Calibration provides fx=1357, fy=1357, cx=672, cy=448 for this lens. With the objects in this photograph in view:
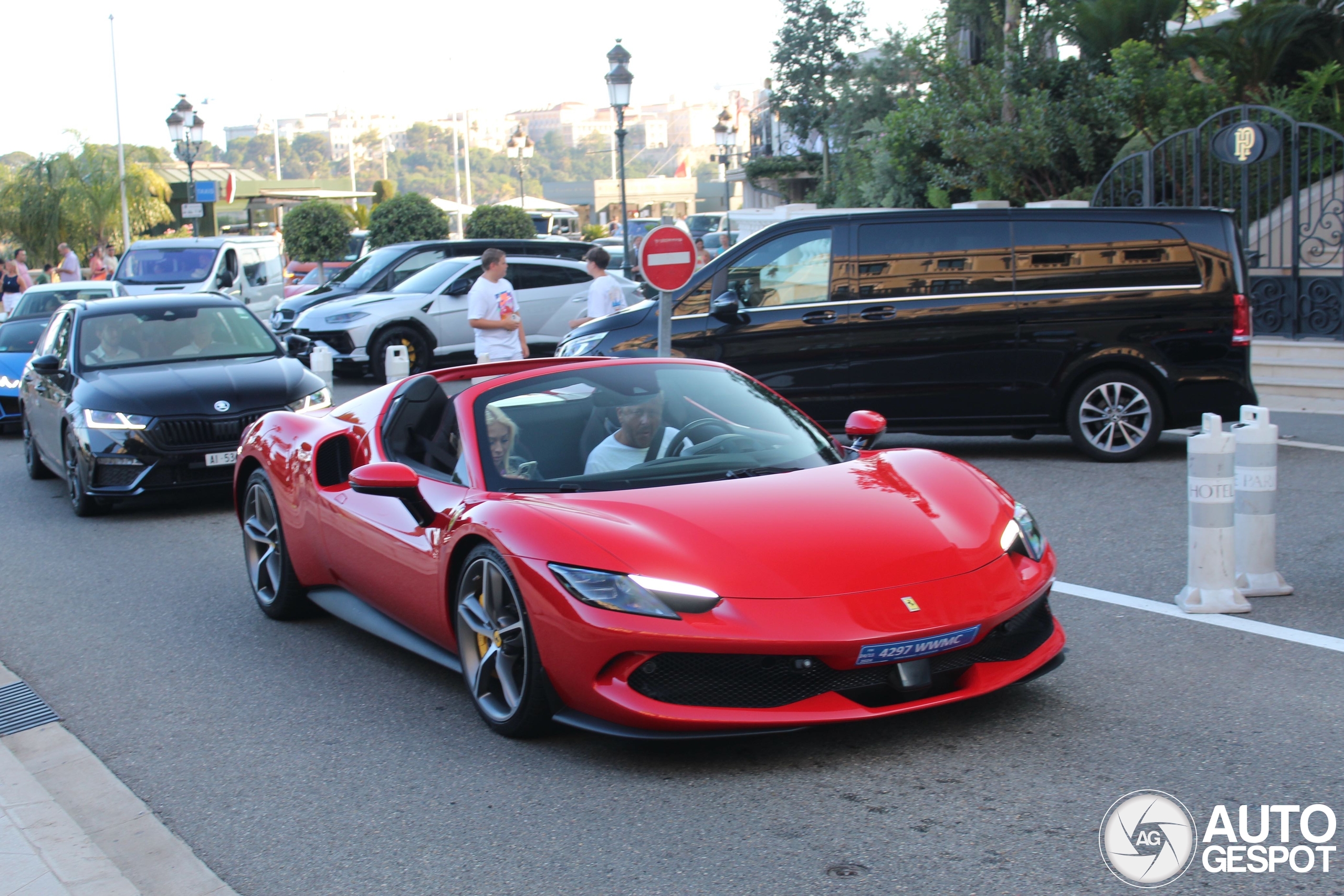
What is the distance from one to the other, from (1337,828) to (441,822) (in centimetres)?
250

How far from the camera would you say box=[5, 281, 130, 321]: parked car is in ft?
60.3

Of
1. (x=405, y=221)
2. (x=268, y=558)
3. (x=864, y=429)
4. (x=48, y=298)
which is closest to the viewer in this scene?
(x=864, y=429)

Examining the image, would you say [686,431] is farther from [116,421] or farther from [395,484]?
[116,421]

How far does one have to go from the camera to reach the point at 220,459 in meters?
9.80

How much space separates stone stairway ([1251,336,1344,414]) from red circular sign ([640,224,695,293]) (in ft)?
20.3

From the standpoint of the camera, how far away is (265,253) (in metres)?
25.9

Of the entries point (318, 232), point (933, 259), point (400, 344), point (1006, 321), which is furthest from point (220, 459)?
point (318, 232)

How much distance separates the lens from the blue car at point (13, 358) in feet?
51.3

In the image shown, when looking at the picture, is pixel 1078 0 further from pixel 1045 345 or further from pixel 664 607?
pixel 664 607

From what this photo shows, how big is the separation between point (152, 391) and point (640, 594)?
6965 mm

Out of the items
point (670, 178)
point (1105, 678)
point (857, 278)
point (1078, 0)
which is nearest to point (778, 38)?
point (1078, 0)

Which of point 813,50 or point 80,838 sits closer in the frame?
point 80,838

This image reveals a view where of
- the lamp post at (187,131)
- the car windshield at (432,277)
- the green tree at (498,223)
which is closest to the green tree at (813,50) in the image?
the green tree at (498,223)

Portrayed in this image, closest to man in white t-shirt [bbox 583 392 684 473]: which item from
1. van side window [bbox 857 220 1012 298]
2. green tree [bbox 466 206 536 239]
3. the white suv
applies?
van side window [bbox 857 220 1012 298]
